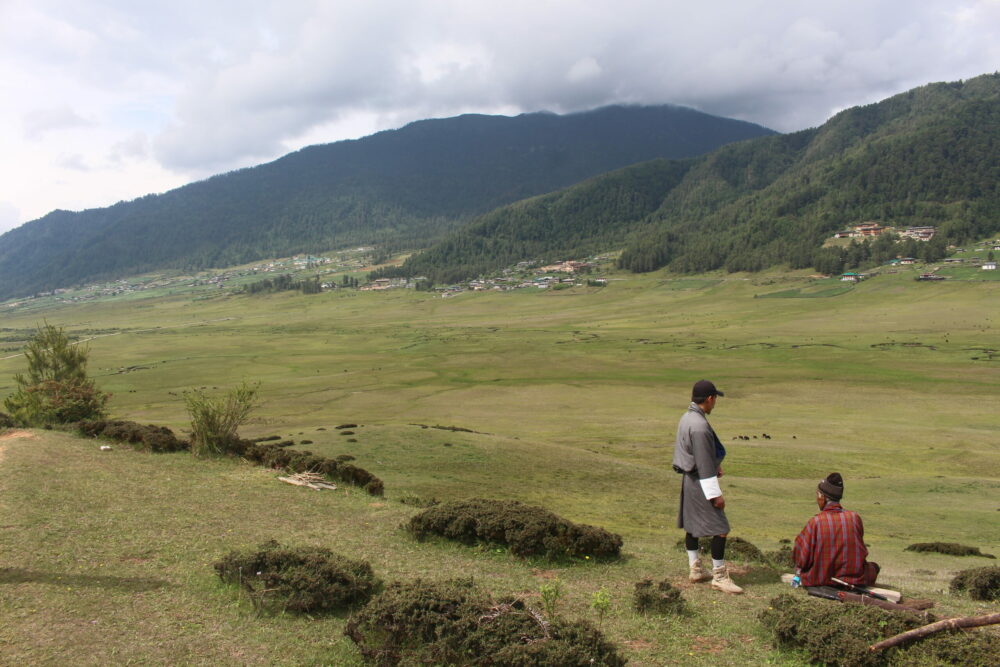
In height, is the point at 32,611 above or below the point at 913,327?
above

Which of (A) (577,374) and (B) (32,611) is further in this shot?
(A) (577,374)

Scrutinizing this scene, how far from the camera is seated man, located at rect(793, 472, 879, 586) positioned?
34.7 ft

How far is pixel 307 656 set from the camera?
9445mm

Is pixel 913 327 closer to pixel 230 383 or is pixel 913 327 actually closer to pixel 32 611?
pixel 230 383

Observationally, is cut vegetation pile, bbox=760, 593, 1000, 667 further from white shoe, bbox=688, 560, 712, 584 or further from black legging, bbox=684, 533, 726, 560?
white shoe, bbox=688, 560, 712, 584

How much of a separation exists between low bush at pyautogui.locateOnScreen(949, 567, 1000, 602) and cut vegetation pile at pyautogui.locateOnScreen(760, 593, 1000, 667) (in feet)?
16.9

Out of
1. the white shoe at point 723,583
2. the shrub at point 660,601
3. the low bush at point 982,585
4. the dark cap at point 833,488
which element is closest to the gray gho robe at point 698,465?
the white shoe at point 723,583

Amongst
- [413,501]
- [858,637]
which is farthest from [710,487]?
[413,501]

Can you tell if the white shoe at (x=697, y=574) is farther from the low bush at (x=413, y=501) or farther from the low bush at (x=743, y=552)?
the low bush at (x=413, y=501)

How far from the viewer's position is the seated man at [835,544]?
416 inches

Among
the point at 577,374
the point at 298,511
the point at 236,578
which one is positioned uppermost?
the point at 236,578

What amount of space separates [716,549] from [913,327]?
13458 centimetres

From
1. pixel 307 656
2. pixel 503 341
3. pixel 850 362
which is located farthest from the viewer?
pixel 503 341

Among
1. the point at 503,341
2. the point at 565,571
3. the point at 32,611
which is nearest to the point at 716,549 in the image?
the point at 565,571
